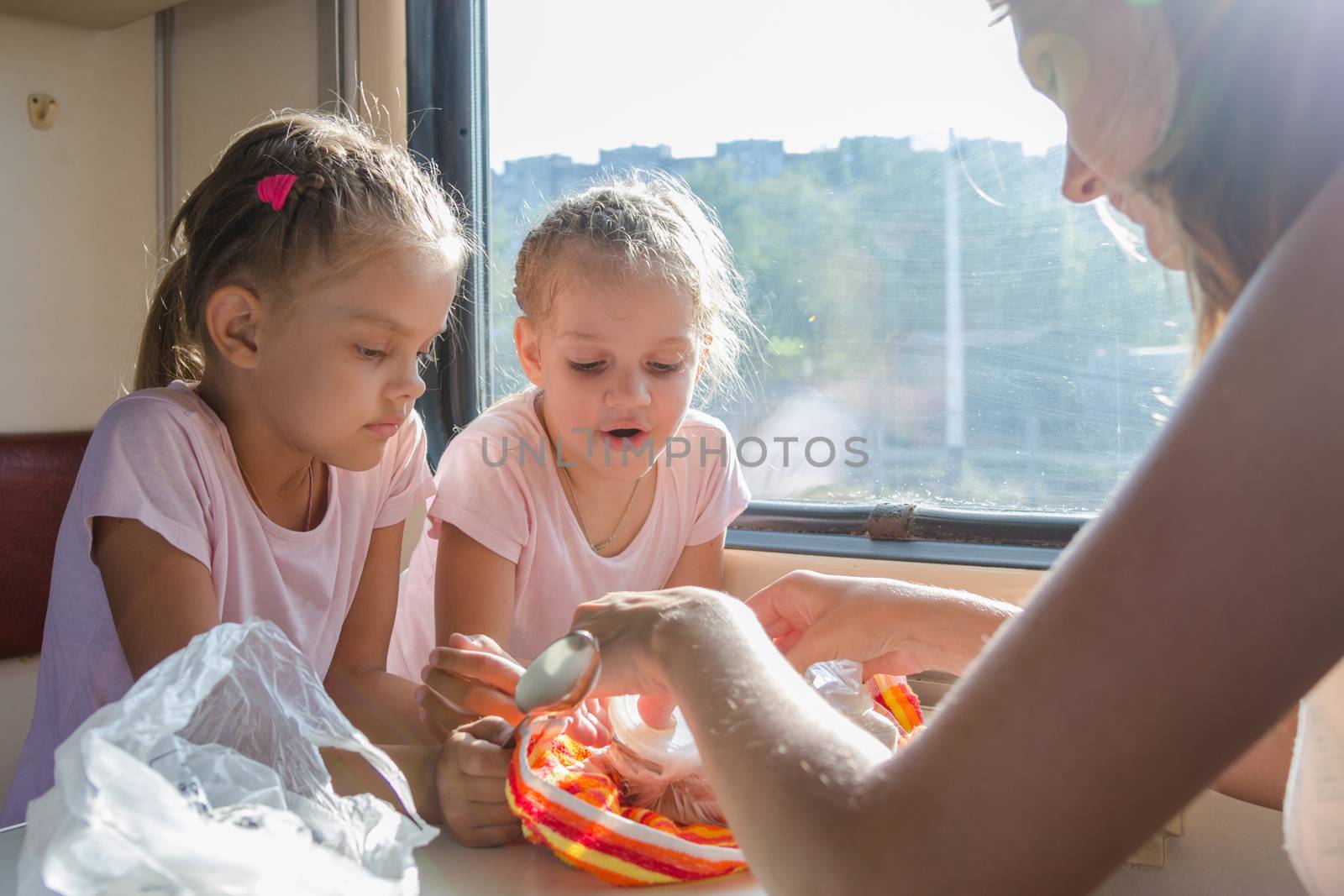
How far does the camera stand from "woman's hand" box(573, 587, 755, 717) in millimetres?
705

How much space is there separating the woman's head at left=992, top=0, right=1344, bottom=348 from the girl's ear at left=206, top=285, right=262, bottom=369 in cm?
85

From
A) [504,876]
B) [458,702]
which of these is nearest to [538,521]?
[458,702]

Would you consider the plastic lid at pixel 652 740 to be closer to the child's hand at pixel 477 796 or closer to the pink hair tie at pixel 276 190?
the child's hand at pixel 477 796

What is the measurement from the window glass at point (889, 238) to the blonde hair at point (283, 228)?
0.52 m

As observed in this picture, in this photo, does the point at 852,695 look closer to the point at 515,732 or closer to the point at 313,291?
the point at 515,732

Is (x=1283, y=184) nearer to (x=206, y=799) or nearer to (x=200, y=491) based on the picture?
(x=206, y=799)

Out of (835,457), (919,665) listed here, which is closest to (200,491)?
(919,665)

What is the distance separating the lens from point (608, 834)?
785 mm

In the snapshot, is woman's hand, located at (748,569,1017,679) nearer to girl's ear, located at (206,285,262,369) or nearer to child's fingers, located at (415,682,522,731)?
child's fingers, located at (415,682,522,731)

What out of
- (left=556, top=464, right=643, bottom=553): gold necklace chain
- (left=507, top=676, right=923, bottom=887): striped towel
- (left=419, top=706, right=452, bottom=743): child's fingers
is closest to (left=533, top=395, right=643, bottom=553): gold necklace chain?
(left=556, top=464, right=643, bottom=553): gold necklace chain

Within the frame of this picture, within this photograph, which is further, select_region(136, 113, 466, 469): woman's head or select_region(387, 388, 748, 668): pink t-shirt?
select_region(387, 388, 748, 668): pink t-shirt

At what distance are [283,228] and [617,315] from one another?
0.43m

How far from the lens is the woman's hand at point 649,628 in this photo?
27.8 inches

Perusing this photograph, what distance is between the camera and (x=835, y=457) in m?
1.63
